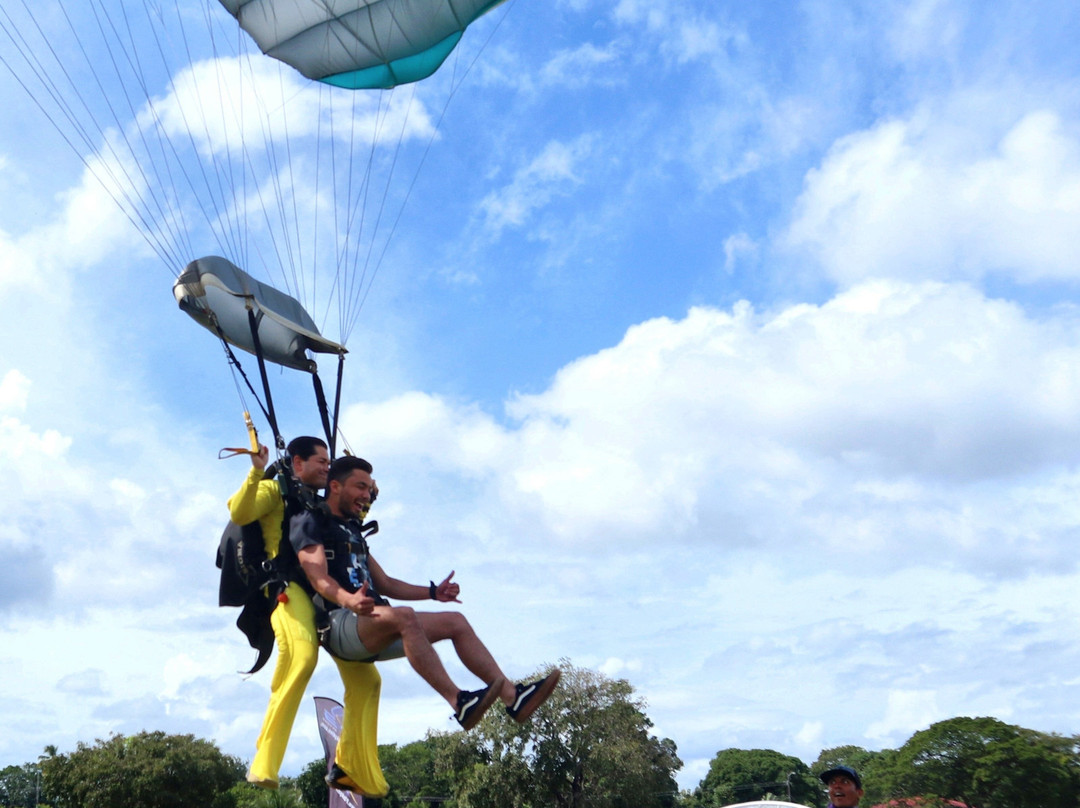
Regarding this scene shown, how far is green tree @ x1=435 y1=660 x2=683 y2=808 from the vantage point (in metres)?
42.3

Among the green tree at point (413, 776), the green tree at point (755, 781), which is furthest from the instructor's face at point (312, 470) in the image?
the green tree at point (755, 781)

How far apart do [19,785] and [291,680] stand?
119 metres

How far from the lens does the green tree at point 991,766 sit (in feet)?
96.9

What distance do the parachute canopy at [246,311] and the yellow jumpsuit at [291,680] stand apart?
1678mm

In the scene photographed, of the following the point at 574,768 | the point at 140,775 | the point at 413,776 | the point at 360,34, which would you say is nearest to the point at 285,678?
the point at 360,34

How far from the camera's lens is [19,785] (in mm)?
107875

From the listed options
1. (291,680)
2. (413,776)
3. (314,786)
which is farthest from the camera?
(413,776)

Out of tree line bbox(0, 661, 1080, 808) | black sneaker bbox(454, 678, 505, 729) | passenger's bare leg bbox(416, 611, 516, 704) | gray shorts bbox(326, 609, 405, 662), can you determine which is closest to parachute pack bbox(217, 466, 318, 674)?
gray shorts bbox(326, 609, 405, 662)

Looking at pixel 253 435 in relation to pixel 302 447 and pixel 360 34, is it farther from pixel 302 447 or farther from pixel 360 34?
pixel 360 34

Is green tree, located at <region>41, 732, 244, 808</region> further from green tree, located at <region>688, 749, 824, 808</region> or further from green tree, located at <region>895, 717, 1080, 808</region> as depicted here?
green tree, located at <region>688, 749, 824, 808</region>

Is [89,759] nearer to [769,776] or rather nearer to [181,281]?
[181,281]

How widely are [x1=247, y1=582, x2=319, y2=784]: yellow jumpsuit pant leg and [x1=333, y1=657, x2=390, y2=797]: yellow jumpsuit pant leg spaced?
0.41 metres

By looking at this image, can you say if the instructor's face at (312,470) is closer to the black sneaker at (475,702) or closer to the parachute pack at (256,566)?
the parachute pack at (256,566)

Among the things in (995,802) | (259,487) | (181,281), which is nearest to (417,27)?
(181,281)
